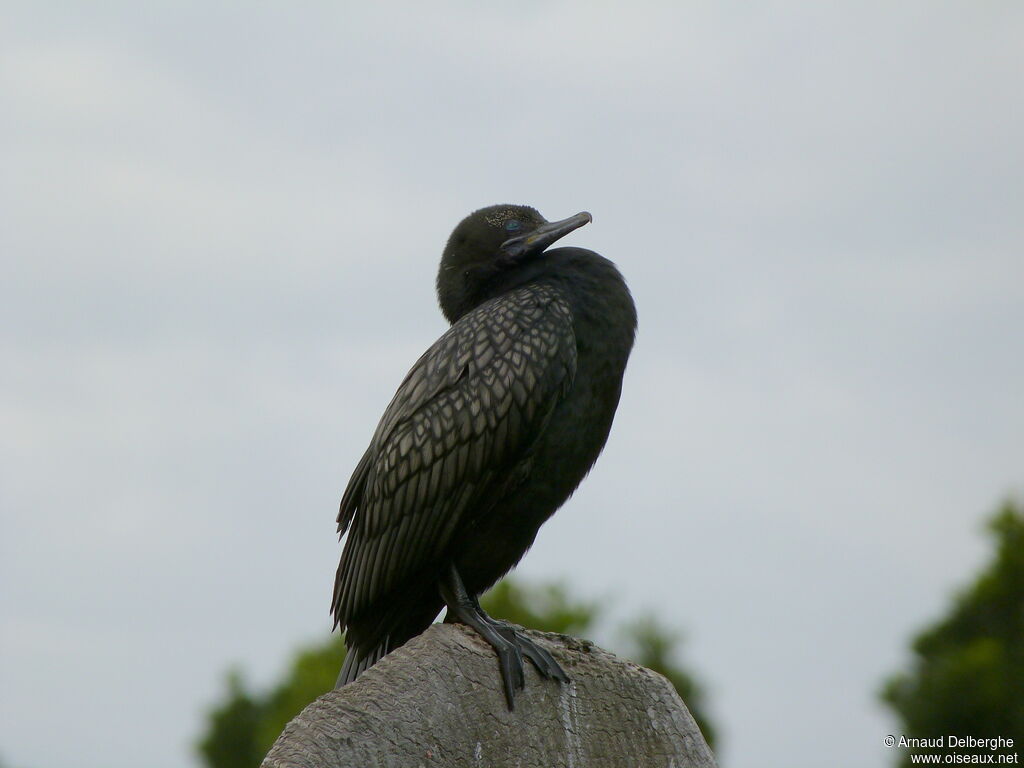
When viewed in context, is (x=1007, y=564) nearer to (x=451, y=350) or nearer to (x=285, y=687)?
(x=285, y=687)

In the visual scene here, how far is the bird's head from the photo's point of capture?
7105 mm

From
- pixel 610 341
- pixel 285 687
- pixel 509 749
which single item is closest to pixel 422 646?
pixel 509 749

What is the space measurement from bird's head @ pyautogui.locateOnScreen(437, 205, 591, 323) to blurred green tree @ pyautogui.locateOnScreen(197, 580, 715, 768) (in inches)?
728

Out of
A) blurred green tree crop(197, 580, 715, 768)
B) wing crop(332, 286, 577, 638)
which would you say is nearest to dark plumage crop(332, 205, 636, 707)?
wing crop(332, 286, 577, 638)

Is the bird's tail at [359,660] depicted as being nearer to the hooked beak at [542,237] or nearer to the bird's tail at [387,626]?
the bird's tail at [387,626]

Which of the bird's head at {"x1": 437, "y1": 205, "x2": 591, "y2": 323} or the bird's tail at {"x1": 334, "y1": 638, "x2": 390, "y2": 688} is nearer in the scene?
the bird's tail at {"x1": 334, "y1": 638, "x2": 390, "y2": 688}

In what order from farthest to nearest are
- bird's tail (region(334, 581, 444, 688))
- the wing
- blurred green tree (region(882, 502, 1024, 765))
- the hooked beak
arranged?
1. blurred green tree (region(882, 502, 1024, 765))
2. the hooked beak
3. bird's tail (region(334, 581, 444, 688))
4. the wing

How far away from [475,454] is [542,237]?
141cm

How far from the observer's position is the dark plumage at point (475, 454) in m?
6.21

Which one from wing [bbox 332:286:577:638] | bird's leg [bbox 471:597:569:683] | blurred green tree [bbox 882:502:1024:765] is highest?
blurred green tree [bbox 882:502:1024:765]

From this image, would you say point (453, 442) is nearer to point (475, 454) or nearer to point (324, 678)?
point (475, 454)

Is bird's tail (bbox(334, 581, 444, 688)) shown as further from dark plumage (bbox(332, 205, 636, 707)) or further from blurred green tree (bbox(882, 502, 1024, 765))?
blurred green tree (bbox(882, 502, 1024, 765))

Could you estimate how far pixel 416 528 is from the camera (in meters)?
6.19

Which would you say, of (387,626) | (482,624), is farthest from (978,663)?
(482,624)
